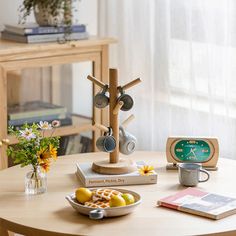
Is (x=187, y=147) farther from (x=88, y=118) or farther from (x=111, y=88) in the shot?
(x=88, y=118)

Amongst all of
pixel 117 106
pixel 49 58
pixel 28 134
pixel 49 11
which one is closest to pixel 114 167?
pixel 117 106

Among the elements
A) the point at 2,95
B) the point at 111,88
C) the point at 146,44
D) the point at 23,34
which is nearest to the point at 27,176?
the point at 111,88

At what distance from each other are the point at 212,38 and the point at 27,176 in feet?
4.09

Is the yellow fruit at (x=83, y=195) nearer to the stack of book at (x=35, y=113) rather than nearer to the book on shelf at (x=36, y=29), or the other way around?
the stack of book at (x=35, y=113)

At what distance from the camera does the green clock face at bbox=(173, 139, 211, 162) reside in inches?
97.6

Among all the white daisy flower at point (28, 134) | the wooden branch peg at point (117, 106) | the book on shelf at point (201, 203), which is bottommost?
the book on shelf at point (201, 203)

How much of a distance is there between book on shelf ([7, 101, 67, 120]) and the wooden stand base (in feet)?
2.90

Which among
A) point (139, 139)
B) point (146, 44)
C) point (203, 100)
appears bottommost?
point (139, 139)

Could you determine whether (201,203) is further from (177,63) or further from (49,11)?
(49,11)

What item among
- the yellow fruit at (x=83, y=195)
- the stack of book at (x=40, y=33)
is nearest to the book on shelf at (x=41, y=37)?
the stack of book at (x=40, y=33)

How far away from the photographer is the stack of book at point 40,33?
3.18 metres

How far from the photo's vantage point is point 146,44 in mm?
3455

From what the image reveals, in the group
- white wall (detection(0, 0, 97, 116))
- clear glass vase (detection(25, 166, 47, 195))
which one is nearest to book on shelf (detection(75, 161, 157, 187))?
clear glass vase (detection(25, 166, 47, 195))

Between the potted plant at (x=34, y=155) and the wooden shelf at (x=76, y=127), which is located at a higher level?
the potted plant at (x=34, y=155)
